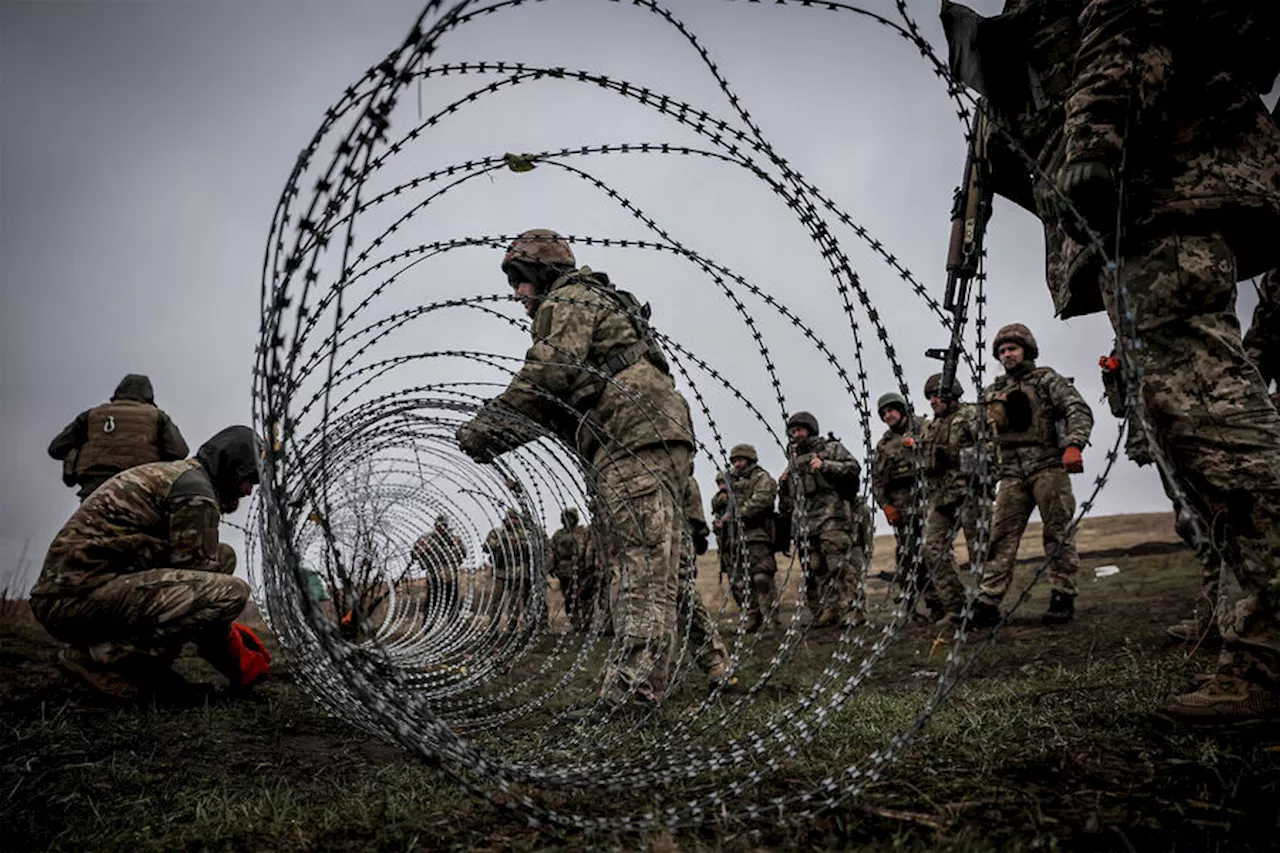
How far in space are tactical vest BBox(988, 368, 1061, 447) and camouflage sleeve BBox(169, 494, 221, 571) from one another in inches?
243

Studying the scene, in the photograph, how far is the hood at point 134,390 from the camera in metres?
6.67

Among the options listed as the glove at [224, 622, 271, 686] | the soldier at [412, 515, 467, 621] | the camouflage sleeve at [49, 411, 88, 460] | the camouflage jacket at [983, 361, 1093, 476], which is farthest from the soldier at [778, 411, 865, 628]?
the camouflage sleeve at [49, 411, 88, 460]

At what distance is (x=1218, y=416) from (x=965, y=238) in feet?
5.79

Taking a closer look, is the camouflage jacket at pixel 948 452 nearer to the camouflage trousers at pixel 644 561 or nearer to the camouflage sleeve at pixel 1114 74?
the camouflage trousers at pixel 644 561

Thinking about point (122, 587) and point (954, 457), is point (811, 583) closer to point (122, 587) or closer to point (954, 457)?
point (954, 457)

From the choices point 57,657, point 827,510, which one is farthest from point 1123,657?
point 57,657

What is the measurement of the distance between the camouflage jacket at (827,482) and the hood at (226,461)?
20.7 feet

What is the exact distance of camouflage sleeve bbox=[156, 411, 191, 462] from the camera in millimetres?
6676

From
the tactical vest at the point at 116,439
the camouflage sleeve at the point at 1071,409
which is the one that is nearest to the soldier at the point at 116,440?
the tactical vest at the point at 116,439

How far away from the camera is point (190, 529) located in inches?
176

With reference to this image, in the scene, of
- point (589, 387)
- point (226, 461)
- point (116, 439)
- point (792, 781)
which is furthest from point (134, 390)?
point (792, 781)

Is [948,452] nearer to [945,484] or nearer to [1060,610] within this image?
[945,484]

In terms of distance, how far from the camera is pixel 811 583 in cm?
1052

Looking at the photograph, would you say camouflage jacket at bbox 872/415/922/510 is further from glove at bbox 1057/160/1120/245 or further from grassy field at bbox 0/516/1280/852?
glove at bbox 1057/160/1120/245
